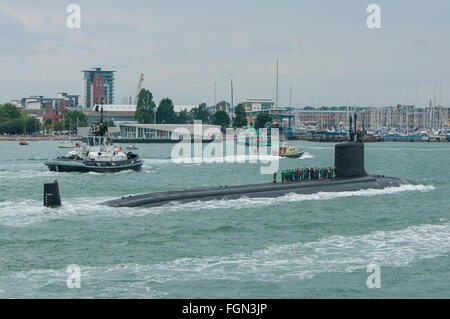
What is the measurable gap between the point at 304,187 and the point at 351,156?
4047mm

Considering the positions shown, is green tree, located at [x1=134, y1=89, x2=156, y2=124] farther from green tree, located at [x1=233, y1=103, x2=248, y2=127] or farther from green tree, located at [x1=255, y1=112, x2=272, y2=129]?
green tree, located at [x1=255, y1=112, x2=272, y2=129]

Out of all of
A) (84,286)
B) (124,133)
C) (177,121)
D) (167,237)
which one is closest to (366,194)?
(167,237)

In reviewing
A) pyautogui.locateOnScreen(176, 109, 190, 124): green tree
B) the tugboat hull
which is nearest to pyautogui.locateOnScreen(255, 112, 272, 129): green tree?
pyautogui.locateOnScreen(176, 109, 190, 124): green tree

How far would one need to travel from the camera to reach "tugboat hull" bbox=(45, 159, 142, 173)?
54.1 meters

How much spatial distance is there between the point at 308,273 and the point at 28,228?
41.3 ft

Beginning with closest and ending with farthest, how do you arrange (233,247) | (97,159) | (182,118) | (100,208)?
(233,247) < (100,208) < (97,159) < (182,118)

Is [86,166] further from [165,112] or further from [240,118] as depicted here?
[240,118]

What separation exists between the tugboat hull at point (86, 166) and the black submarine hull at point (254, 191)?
22088 mm

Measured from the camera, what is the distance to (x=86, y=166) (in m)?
54.1

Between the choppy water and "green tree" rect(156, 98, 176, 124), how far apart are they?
441ft

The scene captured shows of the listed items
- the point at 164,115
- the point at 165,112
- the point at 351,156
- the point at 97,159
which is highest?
the point at 165,112

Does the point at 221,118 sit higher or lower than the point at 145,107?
lower

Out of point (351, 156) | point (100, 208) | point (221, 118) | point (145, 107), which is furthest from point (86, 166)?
point (221, 118)
